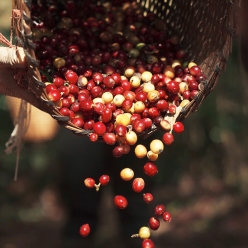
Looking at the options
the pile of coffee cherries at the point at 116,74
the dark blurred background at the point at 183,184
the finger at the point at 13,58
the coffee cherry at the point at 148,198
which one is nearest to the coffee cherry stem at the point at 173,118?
the pile of coffee cherries at the point at 116,74

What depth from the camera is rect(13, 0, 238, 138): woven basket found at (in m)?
0.95

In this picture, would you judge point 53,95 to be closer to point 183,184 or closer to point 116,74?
point 116,74

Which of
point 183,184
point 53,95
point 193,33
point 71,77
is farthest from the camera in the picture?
point 183,184

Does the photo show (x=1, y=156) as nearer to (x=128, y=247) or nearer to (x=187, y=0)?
(x=128, y=247)

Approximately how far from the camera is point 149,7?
1.68m

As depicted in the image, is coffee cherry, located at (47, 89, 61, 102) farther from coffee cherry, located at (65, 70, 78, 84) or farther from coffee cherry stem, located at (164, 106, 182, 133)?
coffee cherry stem, located at (164, 106, 182, 133)

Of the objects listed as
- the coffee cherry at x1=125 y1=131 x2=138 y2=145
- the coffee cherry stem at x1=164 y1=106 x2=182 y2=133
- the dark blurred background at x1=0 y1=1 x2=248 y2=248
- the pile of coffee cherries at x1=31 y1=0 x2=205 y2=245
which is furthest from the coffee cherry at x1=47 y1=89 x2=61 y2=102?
the dark blurred background at x1=0 y1=1 x2=248 y2=248

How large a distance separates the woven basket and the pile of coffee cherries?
0.04 m

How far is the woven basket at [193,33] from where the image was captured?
0.95 meters

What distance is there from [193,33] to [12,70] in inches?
28.5

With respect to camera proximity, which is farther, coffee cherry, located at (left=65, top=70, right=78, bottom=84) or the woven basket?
coffee cherry, located at (left=65, top=70, right=78, bottom=84)

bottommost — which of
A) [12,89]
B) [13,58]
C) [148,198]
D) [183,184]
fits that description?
[183,184]

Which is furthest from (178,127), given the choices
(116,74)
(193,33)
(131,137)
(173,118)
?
(193,33)

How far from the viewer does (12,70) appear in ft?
3.58
